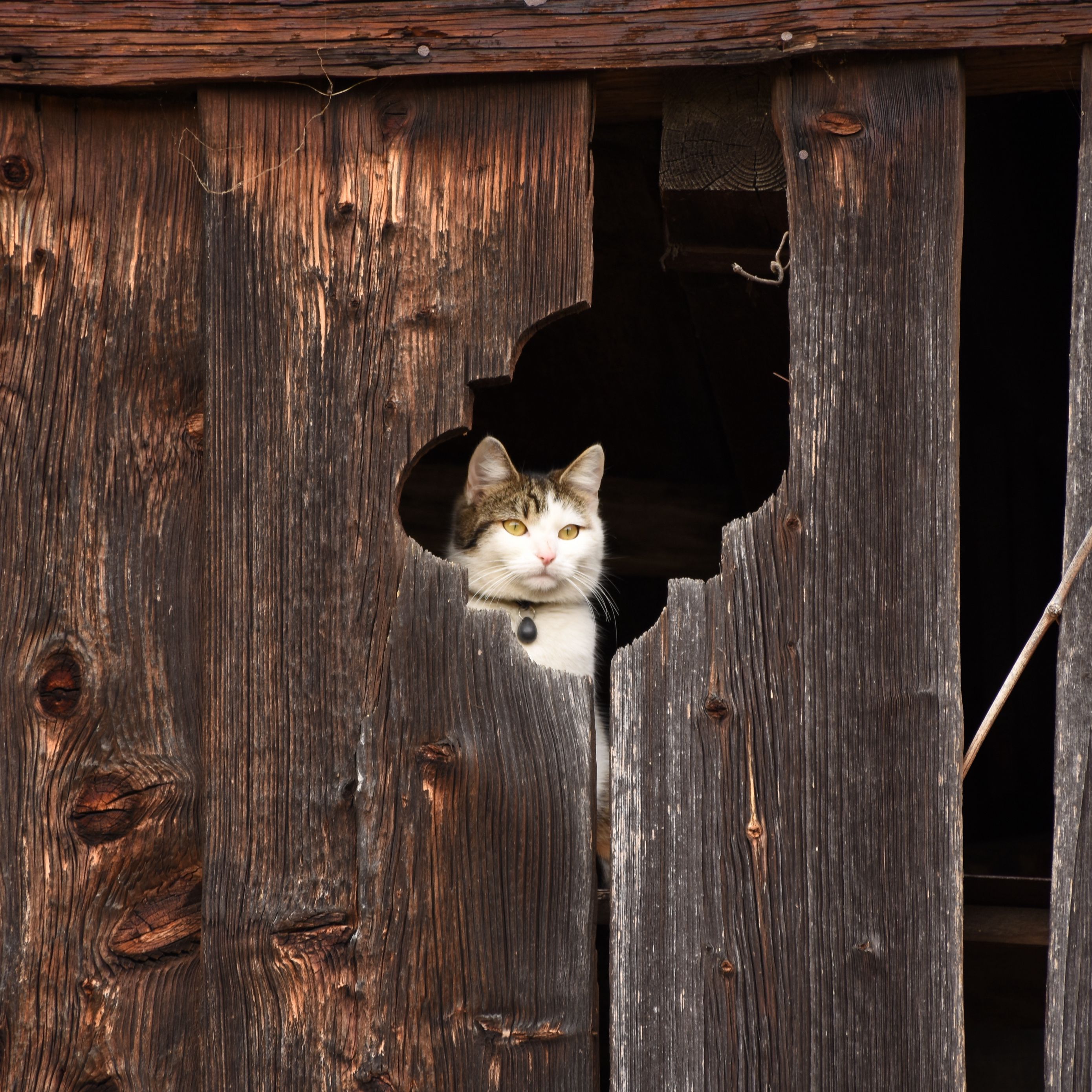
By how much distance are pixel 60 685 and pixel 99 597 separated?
0.51 feet

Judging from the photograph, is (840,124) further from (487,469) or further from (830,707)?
(487,469)

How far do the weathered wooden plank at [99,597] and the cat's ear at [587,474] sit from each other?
119 centimetres

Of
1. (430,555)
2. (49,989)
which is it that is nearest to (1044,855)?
(430,555)

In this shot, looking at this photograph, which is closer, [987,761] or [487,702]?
[487,702]

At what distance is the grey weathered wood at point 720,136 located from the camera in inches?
69.7

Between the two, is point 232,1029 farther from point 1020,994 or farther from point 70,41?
point 1020,994

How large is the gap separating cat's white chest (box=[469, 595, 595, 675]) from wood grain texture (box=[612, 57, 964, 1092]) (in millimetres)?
769

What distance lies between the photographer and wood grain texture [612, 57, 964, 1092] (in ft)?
5.35

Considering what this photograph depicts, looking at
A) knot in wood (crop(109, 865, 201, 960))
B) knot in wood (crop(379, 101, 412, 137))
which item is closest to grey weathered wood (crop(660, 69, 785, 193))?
knot in wood (crop(379, 101, 412, 137))

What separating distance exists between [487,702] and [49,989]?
846 mm

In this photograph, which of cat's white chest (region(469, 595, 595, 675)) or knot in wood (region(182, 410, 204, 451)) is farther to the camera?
cat's white chest (region(469, 595, 595, 675))

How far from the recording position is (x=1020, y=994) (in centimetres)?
266

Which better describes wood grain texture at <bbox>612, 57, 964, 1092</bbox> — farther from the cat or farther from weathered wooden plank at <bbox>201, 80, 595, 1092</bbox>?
the cat

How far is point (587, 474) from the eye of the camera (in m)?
2.88
